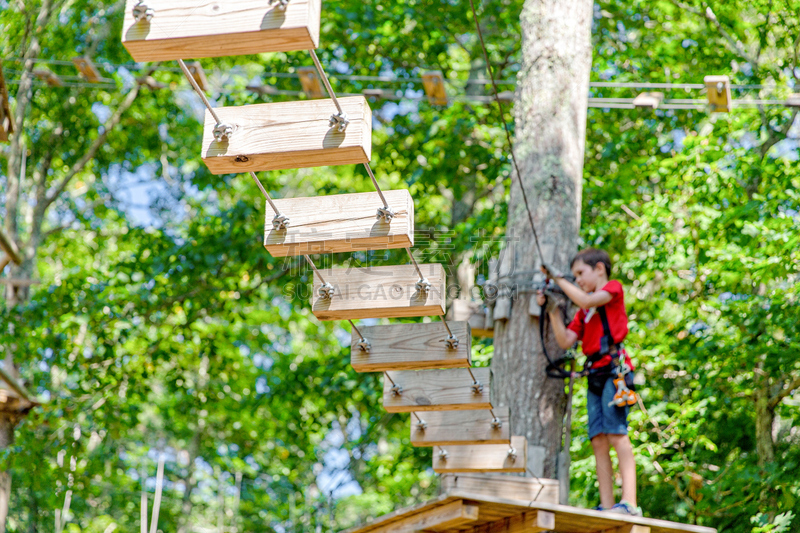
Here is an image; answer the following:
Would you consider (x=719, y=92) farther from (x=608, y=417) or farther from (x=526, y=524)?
(x=526, y=524)

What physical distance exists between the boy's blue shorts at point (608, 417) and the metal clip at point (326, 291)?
145 centimetres

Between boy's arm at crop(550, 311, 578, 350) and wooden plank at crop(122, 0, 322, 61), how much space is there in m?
2.16

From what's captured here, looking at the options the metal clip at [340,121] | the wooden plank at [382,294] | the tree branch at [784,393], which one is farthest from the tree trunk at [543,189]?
the metal clip at [340,121]

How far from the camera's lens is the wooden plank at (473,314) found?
393 cm

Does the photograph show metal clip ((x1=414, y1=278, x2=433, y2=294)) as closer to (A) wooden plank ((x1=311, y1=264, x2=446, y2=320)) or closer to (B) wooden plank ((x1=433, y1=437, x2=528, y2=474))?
(A) wooden plank ((x1=311, y1=264, x2=446, y2=320))

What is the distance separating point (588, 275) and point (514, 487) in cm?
104

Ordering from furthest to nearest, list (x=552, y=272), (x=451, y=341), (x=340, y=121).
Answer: (x=552, y=272) < (x=451, y=341) < (x=340, y=121)

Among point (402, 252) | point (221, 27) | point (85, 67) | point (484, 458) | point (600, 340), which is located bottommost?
point (484, 458)

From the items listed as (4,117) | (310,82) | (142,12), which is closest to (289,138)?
(142,12)

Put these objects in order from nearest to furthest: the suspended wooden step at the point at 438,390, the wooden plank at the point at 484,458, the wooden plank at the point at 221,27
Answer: the wooden plank at the point at 221,27 → the suspended wooden step at the point at 438,390 → the wooden plank at the point at 484,458

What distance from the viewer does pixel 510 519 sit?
3080 millimetres

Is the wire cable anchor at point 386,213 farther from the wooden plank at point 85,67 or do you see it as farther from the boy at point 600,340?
the wooden plank at point 85,67

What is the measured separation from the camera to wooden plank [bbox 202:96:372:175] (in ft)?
6.73

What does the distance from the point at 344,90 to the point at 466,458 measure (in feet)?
14.1
